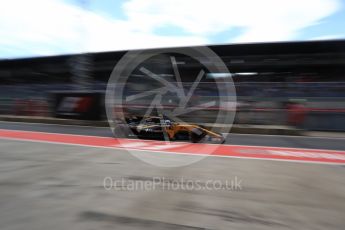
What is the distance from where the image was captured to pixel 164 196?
4703mm

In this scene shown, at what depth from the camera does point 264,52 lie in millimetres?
30031

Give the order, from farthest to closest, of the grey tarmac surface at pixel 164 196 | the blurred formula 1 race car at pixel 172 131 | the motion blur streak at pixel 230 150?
the blurred formula 1 race car at pixel 172 131, the motion blur streak at pixel 230 150, the grey tarmac surface at pixel 164 196

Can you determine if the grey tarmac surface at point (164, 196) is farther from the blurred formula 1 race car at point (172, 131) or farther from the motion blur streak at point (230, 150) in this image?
the blurred formula 1 race car at point (172, 131)

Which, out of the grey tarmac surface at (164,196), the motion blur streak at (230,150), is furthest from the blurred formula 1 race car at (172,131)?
the grey tarmac surface at (164,196)

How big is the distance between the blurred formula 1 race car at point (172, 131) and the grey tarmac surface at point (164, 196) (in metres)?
2.75

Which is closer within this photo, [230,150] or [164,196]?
[164,196]

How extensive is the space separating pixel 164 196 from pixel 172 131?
5391 mm

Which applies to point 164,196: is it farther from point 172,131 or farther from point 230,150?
point 172,131

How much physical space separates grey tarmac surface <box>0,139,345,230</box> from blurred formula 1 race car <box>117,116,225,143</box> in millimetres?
2753

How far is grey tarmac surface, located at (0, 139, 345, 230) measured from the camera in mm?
3795

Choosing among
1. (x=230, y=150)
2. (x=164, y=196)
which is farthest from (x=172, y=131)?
(x=164, y=196)

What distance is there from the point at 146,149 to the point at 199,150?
1365mm

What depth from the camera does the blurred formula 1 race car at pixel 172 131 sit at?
9961mm

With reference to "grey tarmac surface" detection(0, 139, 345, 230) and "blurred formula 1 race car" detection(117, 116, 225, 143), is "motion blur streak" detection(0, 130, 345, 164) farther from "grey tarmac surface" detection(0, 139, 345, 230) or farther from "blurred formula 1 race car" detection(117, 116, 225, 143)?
"grey tarmac surface" detection(0, 139, 345, 230)
